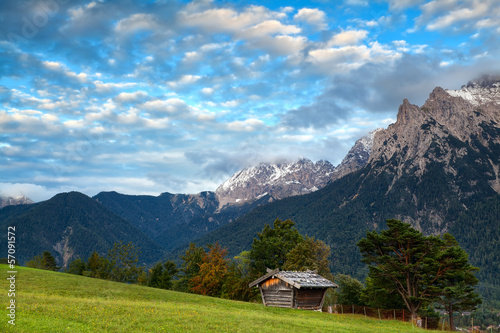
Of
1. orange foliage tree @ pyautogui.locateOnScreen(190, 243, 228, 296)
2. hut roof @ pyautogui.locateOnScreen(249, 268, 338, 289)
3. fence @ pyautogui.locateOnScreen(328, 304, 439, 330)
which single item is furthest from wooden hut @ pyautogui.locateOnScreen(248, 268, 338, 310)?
orange foliage tree @ pyautogui.locateOnScreen(190, 243, 228, 296)

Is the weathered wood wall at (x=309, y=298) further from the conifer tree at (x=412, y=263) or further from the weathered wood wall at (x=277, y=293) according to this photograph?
the conifer tree at (x=412, y=263)

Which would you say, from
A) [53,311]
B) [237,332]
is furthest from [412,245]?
[53,311]

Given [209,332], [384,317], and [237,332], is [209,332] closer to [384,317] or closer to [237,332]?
[237,332]

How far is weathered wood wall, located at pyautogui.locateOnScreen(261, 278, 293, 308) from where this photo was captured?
152 ft

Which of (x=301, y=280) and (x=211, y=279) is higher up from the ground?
(x=301, y=280)

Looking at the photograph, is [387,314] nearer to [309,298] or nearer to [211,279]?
[309,298]

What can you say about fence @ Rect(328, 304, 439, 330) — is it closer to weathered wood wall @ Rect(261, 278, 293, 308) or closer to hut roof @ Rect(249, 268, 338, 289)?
hut roof @ Rect(249, 268, 338, 289)

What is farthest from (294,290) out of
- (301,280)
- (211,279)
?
(211,279)

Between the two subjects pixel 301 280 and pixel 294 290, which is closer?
pixel 301 280

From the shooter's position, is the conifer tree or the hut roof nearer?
the hut roof

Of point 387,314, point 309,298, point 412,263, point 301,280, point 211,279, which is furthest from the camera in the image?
point 211,279

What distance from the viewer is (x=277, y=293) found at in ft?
156

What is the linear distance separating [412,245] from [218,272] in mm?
41050

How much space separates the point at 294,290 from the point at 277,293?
2.74 metres
